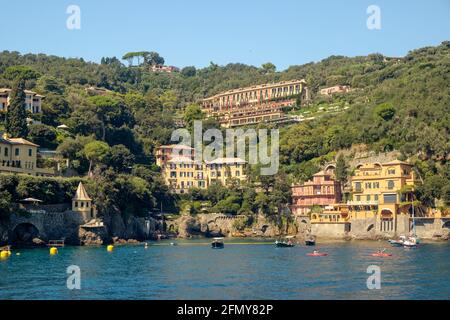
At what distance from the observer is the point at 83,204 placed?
82062 millimetres

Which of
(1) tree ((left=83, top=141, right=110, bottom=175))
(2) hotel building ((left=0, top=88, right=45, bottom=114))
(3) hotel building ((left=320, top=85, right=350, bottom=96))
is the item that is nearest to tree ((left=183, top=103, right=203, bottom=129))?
(3) hotel building ((left=320, top=85, right=350, bottom=96))

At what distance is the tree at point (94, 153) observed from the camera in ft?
316

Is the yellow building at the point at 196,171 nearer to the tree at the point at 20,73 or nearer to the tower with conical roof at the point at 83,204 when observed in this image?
the tree at the point at 20,73

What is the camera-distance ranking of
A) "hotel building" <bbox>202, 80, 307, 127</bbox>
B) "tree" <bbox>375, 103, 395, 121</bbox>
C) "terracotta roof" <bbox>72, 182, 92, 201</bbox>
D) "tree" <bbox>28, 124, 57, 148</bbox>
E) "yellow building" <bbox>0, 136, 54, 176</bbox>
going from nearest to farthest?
"terracotta roof" <bbox>72, 182, 92, 201</bbox>, "yellow building" <bbox>0, 136, 54, 176</bbox>, "tree" <bbox>28, 124, 57, 148</bbox>, "tree" <bbox>375, 103, 395, 121</bbox>, "hotel building" <bbox>202, 80, 307, 127</bbox>

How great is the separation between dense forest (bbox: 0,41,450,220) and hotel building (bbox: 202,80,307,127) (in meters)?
4.75

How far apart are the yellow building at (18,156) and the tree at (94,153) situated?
9.09 metres

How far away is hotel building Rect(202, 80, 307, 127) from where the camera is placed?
140375 millimetres

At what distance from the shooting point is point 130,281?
44.8 m

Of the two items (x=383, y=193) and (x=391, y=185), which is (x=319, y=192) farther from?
(x=391, y=185)

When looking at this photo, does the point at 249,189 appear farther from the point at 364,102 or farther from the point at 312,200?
the point at 364,102

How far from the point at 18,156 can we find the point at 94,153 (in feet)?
40.5

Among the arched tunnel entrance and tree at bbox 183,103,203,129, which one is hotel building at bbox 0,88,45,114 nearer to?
the arched tunnel entrance

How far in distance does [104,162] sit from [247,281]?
56439 mm
